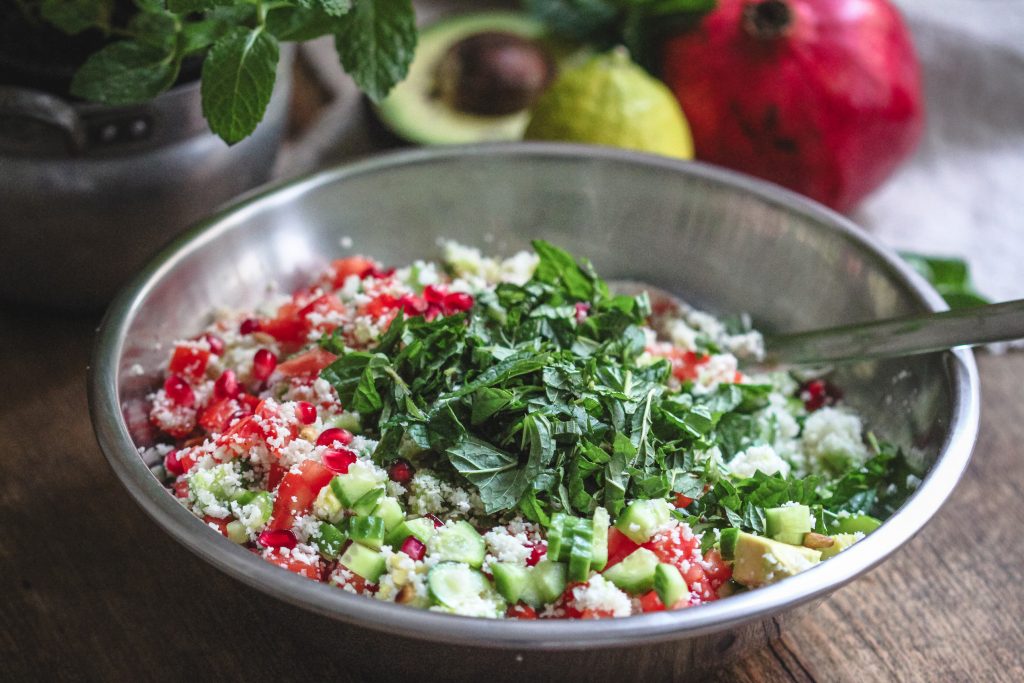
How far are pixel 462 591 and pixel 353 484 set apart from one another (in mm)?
200

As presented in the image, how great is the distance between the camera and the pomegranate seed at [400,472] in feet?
4.23

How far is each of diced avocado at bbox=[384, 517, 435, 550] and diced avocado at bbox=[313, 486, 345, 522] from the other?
69 millimetres

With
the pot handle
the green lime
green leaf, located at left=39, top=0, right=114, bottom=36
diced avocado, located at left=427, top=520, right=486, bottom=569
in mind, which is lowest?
diced avocado, located at left=427, top=520, right=486, bottom=569

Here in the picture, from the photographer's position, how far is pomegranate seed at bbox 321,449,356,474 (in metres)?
1.25

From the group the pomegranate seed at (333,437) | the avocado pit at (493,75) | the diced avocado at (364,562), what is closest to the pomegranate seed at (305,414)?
the pomegranate seed at (333,437)

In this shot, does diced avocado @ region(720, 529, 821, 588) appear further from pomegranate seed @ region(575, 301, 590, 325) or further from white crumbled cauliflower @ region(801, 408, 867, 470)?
pomegranate seed @ region(575, 301, 590, 325)

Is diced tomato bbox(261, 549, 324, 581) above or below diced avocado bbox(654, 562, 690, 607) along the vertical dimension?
below

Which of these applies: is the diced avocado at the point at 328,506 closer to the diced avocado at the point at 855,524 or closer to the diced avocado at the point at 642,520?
→ the diced avocado at the point at 642,520

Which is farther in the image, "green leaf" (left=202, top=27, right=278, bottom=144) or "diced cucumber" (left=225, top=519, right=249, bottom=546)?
"green leaf" (left=202, top=27, right=278, bottom=144)

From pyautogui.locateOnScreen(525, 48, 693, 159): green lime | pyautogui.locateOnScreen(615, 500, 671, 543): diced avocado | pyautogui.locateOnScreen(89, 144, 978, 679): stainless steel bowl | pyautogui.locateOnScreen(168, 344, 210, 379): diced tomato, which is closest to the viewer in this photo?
pyautogui.locateOnScreen(89, 144, 978, 679): stainless steel bowl

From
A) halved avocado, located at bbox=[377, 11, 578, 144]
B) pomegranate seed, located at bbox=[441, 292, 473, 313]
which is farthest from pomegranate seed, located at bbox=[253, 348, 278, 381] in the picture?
halved avocado, located at bbox=[377, 11, 578, 144]

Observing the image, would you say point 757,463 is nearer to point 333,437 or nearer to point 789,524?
point 789,524

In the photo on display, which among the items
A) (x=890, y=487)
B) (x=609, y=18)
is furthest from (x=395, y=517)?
(x=609, y=18)

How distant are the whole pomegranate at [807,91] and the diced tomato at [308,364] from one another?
122cm
